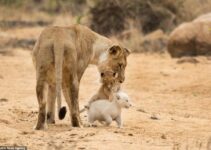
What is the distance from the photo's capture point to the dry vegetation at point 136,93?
28.3ft

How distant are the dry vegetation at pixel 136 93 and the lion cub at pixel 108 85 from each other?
50 centimetres

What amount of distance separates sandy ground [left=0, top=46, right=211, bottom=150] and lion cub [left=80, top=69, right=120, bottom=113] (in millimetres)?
440

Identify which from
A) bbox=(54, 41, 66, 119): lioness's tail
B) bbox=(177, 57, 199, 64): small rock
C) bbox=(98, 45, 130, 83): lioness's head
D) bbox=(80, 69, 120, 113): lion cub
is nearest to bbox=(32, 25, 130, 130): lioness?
bbox=(54, 41, 66, 119): lioness's tail

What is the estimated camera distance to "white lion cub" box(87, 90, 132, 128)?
33.0 ft

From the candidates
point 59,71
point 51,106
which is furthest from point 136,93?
point 59,71

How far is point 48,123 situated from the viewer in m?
10.4

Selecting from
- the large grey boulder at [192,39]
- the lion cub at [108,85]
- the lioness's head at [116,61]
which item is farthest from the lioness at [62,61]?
the large grey boulder at [192,39]

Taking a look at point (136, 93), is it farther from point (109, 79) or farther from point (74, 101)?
point (74, 101)

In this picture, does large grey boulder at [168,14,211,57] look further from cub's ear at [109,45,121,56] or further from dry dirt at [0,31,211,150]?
cub's ear at [109,45,121,56]

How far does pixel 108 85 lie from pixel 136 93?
13.5ft

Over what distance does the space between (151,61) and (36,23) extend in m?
10.7

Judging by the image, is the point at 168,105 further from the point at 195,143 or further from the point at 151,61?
the point at 151,61

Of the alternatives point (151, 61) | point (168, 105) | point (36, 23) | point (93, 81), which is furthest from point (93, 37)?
point (36, 23)

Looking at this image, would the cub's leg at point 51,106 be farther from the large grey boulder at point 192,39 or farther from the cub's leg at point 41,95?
the large grey boulder at point 192,39
